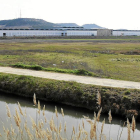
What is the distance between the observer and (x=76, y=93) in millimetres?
15914

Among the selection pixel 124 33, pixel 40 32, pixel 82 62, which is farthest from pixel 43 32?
pixel 82 62

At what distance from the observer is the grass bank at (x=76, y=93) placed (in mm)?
14047

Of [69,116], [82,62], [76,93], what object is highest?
[82,62]

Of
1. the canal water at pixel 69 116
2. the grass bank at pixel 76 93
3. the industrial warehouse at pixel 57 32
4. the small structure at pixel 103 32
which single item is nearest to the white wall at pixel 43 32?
the industrial warehouse at pixel 57 32

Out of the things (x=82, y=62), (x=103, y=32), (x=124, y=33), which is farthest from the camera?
(x=124, y=33)

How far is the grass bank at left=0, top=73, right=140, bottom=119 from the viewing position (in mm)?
14047

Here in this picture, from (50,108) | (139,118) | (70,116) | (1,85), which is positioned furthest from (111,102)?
(1,85)

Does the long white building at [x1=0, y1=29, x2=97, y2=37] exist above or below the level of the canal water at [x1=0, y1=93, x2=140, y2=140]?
above

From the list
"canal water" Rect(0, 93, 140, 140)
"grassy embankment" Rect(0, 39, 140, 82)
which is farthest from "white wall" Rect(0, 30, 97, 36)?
"canal water" Rect(0, 93, 140, 140)

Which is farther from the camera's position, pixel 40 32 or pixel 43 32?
pixel 43 32

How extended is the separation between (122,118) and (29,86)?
808 cm

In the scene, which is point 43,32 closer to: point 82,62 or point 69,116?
point 82,62

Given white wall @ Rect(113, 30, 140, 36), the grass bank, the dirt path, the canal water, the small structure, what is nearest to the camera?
the canal water

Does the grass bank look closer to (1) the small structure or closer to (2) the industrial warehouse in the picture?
(2) the industrial warehouse
